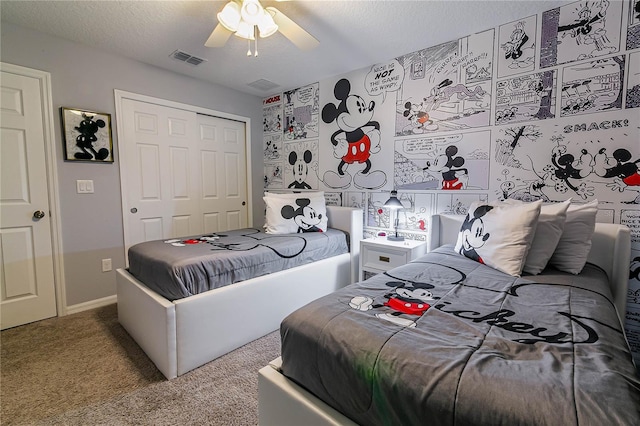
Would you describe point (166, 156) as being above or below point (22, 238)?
above

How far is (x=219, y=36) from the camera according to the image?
195 centimetres

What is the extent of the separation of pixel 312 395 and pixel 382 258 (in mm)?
1644

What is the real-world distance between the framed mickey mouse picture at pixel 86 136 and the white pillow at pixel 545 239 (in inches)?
134

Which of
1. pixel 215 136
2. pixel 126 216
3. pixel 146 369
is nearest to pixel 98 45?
pixel 215 136

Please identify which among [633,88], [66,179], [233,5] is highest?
[233,5]

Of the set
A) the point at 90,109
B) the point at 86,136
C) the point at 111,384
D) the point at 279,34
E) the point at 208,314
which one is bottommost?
the point at 111,384

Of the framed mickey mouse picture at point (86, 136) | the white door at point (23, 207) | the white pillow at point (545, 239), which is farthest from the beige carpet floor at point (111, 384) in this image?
Result: the white pillow at point (545, 239)

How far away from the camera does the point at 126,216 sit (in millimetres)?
2783

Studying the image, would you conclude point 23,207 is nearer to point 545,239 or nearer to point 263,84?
point 263,84

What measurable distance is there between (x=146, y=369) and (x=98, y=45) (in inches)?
107

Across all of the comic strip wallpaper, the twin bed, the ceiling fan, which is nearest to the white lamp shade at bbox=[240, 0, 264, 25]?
the ceiling fan

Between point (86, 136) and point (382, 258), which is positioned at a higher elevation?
point (86, 136)

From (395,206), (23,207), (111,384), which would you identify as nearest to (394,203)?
(395,206)

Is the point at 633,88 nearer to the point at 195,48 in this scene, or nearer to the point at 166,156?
the point at 195,48
